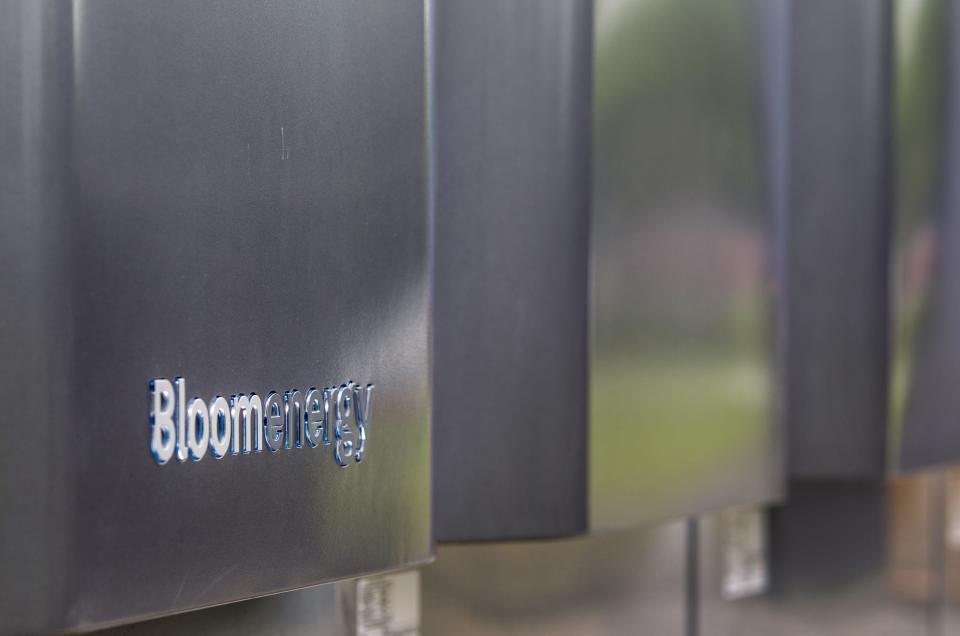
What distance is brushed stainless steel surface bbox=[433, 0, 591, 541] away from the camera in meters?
0.83

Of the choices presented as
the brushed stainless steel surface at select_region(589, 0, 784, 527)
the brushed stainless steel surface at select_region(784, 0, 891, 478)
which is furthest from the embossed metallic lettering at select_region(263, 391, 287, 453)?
the brushed stainless steel surface at select_region(784, 0, 891, 478)

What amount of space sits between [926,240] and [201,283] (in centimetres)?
93

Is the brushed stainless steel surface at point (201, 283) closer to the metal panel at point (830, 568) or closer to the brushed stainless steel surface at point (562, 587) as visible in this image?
the brushed stainless steel surface at point (562, 587)

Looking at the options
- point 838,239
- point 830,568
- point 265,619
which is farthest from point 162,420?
point 830,568

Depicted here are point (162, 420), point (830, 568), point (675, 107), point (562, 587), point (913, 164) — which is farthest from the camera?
point (830, 568)

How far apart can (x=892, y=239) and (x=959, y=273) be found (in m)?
0.12

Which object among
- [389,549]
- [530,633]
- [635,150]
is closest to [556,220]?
[635,150]

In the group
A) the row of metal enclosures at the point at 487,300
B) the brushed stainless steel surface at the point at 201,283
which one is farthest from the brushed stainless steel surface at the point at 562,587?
the brushed stainless steel surface at the point at 201,283

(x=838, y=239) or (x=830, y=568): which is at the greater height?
(x=838, y=239)

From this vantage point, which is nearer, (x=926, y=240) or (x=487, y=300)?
(x=487, y=300)

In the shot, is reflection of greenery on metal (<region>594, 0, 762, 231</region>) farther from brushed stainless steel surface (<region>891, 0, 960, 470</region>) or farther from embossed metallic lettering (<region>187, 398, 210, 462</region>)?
embossed metallic lettering (<region>187, 398, 210, 462</region>)

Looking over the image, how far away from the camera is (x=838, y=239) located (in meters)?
1.28

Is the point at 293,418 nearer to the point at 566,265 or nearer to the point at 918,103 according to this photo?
the point at 566,265

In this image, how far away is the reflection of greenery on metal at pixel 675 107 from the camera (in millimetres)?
883
